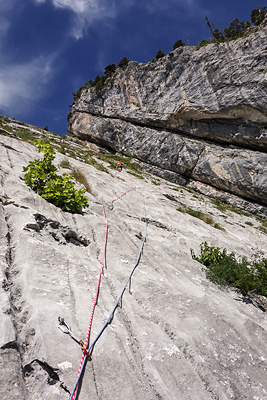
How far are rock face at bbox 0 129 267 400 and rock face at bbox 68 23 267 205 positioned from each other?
26779 mm

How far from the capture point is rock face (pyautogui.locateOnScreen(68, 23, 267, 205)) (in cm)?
2783

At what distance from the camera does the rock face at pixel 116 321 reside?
8.59 feet

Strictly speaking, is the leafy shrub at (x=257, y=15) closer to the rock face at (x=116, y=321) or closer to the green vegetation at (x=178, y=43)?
the green vegetation at (x=178, y=43)

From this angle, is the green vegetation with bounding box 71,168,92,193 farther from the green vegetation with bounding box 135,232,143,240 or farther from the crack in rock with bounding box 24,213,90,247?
the crack in rock with bounding box 24,213,90,247

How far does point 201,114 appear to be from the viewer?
3203cm

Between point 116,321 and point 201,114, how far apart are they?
33.6 meters

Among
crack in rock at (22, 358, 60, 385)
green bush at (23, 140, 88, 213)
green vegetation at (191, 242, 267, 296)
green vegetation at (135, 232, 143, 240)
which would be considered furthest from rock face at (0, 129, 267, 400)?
green bush at (23, 140, 88, 213)

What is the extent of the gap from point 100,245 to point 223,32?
136 ft

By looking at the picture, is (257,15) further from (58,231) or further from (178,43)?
(58,231)

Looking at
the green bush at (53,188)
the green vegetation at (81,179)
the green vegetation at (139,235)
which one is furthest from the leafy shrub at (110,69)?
the green vegetation at (139,235)

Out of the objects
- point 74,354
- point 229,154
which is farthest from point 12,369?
point 229,154

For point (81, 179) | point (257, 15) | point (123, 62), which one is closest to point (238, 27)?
point (257, 15)

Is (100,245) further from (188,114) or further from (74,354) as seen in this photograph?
(188,114)

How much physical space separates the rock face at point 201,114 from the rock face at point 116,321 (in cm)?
2678
